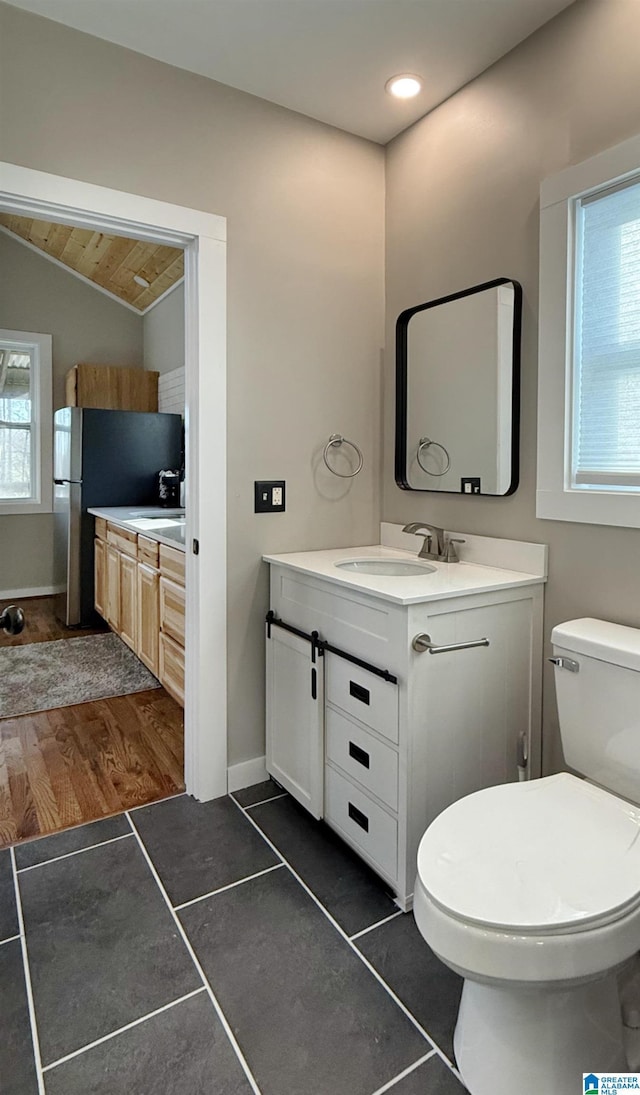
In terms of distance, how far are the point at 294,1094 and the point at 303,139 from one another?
273 cm

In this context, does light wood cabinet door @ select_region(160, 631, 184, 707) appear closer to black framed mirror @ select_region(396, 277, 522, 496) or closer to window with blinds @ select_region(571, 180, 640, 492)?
black framed mirror @ select_region(396, 277, 522, 496)

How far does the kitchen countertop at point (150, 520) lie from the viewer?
2.88m

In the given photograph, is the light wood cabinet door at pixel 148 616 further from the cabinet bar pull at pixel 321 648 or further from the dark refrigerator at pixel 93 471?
the dark refrigerator at pixel 93 471

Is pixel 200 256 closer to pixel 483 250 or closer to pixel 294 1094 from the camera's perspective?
pixel 483 250

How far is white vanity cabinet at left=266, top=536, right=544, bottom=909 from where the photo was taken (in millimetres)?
1601

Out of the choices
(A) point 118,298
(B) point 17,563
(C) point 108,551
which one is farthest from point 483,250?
(B) point 17,563

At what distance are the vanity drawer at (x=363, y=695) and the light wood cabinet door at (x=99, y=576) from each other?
267 cm

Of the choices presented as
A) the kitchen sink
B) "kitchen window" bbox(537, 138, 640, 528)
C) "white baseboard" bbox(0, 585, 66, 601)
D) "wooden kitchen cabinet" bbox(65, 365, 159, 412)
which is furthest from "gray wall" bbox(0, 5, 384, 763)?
"white baseboard" bbox(0, 585, 66, 601)

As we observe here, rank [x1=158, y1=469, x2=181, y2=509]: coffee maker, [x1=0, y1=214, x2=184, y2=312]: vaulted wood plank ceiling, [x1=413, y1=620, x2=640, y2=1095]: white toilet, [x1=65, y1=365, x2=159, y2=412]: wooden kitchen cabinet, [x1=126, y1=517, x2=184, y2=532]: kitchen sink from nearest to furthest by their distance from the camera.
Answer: [x1=413, y1=620, x2=640, y2=1095]: white toilet < [x1=126, y1=517, x2=184, y2=532]: kitchen sink < [x1=0, y1=214, x2=184, y2=312]: vaulted wood plank ceiling < [x1=158, y1=469, x2=181, y2=509]: coffee maker < [x1=65, y1=365, x2=159, y2=412]: wooden kitchen cabinet

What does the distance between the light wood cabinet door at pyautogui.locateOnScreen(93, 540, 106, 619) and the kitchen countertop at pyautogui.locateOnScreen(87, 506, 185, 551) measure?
226 mm

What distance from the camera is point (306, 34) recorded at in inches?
72.9

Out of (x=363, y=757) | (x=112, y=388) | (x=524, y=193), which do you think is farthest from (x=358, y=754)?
(x=112, y=388)

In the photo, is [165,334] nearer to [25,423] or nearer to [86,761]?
[25,423]

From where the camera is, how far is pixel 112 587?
3.92 metres
